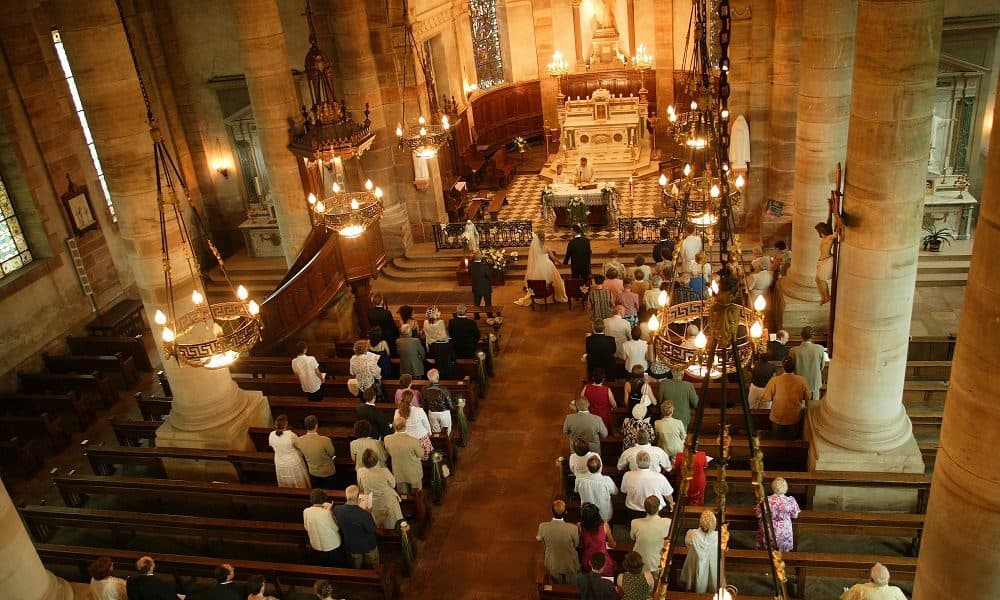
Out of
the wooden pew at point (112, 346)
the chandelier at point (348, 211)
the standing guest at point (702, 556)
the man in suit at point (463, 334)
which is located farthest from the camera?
the wooden pew at point (112, 346)

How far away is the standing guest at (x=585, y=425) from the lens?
11086 millimetres

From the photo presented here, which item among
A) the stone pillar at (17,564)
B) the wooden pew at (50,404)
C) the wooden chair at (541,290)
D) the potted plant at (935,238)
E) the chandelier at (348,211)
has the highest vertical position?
the chandelier at (348,211)

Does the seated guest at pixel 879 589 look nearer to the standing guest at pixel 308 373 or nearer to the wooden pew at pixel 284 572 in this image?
the wooden pew at pixel 284 572

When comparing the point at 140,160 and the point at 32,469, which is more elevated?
the point at 140,160

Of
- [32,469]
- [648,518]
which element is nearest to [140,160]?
[32,469]

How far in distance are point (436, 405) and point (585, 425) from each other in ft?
7.98

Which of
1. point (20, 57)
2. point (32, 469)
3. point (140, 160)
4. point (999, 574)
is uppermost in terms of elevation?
point (20, 57)

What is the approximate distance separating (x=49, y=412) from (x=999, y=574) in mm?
15391

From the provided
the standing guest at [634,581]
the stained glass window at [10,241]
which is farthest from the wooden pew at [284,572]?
the stained glass window at [10,241]

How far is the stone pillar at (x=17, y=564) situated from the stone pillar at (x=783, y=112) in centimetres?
1482

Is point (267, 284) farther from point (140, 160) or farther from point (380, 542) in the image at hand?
point (380, 542)

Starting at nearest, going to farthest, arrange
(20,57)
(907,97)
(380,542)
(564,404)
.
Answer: (907,97) < (380,542) < (564,404) < (20,57)

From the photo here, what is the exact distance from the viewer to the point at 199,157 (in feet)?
72.9

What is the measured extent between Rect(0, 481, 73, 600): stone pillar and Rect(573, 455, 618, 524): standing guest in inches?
226
